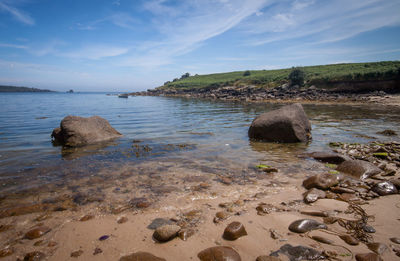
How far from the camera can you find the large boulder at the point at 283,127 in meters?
9.58

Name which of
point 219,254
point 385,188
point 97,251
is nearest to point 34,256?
point 97,251

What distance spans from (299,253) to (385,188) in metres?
3.31

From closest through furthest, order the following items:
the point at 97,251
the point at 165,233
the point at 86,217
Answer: the point at 97,251 < the point at 165,233 < the point at 86,217

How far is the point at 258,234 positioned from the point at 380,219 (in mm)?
2160

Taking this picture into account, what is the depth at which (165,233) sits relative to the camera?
9.85 ft

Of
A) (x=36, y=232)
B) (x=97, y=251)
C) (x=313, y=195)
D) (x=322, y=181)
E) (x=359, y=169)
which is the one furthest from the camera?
(x=359, y=169)

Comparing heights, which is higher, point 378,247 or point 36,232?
point 378,247

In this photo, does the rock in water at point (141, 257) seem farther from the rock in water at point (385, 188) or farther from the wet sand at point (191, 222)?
the rock in water at point (385, 188)

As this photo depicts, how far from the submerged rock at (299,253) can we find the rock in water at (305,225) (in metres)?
0.47

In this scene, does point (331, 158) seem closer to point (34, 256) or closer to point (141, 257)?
point (141, 257)

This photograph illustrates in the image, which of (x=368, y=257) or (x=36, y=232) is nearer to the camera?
(x=368, y=257)

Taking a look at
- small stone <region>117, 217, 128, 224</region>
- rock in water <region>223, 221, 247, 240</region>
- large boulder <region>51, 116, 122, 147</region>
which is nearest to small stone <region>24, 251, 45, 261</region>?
small stone <region>117, 217, 128, 224</region>

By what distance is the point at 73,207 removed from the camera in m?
4.06

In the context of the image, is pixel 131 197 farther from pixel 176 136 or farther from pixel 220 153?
pixel 176 136
